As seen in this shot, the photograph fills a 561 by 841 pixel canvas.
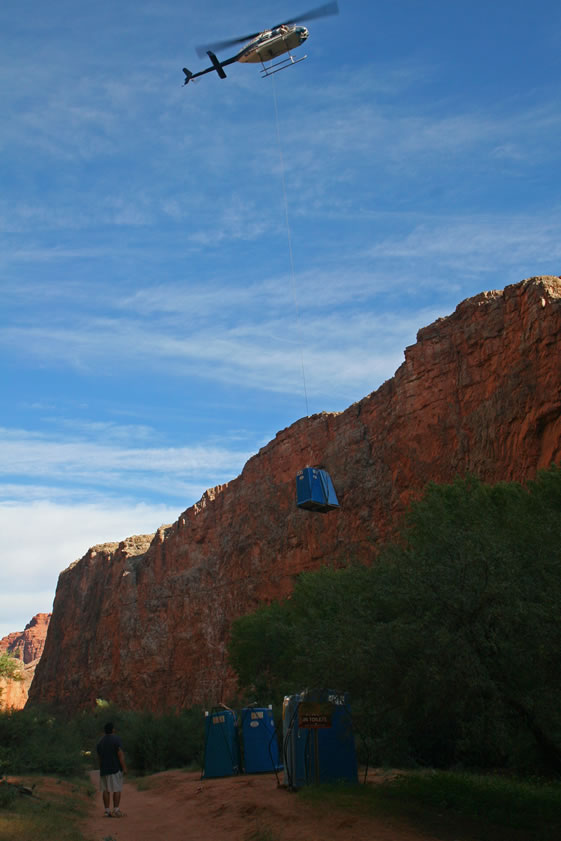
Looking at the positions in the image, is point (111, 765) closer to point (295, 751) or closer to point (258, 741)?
point (295, 751)

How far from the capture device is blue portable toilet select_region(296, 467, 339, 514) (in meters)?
26.1

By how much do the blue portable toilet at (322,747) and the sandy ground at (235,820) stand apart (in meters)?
0.49

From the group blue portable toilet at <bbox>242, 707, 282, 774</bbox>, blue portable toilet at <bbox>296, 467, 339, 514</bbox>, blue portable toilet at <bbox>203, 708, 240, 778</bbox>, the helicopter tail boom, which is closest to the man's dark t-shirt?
blue portable toilet at <bbox>203, 708, 240, 778</bbox>

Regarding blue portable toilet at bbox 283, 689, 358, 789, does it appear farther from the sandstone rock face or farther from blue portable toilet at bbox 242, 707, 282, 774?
the sandstone rock face

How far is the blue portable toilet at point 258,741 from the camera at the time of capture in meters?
17.9

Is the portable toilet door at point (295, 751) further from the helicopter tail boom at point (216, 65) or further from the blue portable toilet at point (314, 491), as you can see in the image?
the helicopter tail boom at point (216, 65)

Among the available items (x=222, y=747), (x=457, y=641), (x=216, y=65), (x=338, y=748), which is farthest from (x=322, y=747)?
(x=216, y=65)

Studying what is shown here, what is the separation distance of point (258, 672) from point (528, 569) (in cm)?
2172

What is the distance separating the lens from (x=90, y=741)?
3966 cm

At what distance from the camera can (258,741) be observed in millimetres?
18125

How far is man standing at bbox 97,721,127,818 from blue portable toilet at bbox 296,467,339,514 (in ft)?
45.4

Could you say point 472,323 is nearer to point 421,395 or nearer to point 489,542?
point 421,395

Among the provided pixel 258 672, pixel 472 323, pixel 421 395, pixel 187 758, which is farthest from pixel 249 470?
pixel 187 758

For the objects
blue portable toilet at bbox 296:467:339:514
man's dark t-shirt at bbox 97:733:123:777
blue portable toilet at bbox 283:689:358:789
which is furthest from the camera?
blue portable toilet at bbox 296:467:339:514
